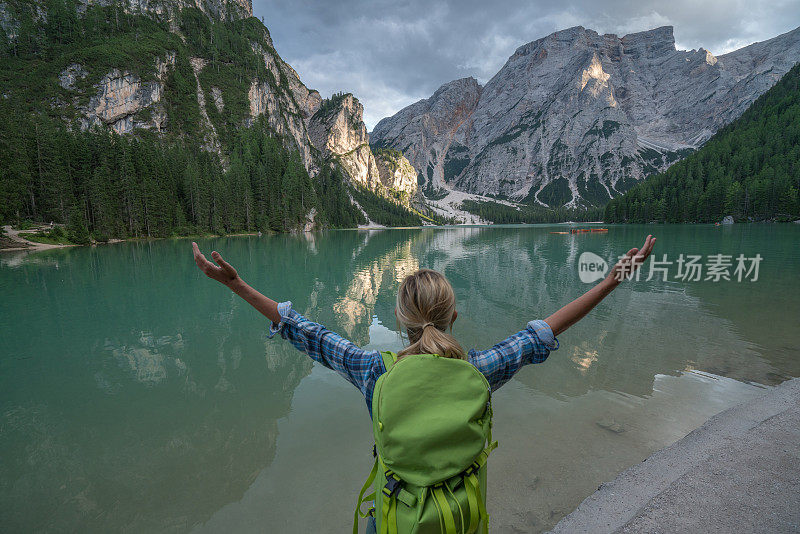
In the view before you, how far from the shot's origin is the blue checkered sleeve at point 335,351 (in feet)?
6.73

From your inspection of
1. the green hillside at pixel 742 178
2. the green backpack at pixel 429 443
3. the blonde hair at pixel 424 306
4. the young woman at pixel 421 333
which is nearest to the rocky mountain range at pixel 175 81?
the young woman at pixel 421 333

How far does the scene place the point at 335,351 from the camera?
7.11ft

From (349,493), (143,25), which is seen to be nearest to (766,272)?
(349,493)

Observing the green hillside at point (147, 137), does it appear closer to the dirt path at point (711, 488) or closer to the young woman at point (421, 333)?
the young woman at point (421, 333)

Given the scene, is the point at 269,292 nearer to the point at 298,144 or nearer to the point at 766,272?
the point at 766,272

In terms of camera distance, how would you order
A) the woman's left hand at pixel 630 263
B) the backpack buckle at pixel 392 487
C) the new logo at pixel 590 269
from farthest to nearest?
the new logo at pixel 590 269 < the woman's left hand at pixel 630 263 < the backpack buckle at pixel 392 487

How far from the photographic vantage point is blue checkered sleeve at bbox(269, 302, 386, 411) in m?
2.05

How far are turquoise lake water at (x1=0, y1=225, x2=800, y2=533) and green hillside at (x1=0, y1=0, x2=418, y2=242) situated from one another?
53972mm

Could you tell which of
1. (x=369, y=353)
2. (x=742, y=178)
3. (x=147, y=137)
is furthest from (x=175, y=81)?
(x=742, y=178)

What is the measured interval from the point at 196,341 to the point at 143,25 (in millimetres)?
169870

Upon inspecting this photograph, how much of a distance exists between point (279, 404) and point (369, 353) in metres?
6.23

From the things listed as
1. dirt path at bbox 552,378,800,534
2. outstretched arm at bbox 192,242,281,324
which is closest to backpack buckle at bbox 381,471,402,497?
outstretched arm at bbox 192,242,281,324

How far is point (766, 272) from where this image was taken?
68.2 feet

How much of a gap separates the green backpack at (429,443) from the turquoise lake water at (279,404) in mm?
3470
